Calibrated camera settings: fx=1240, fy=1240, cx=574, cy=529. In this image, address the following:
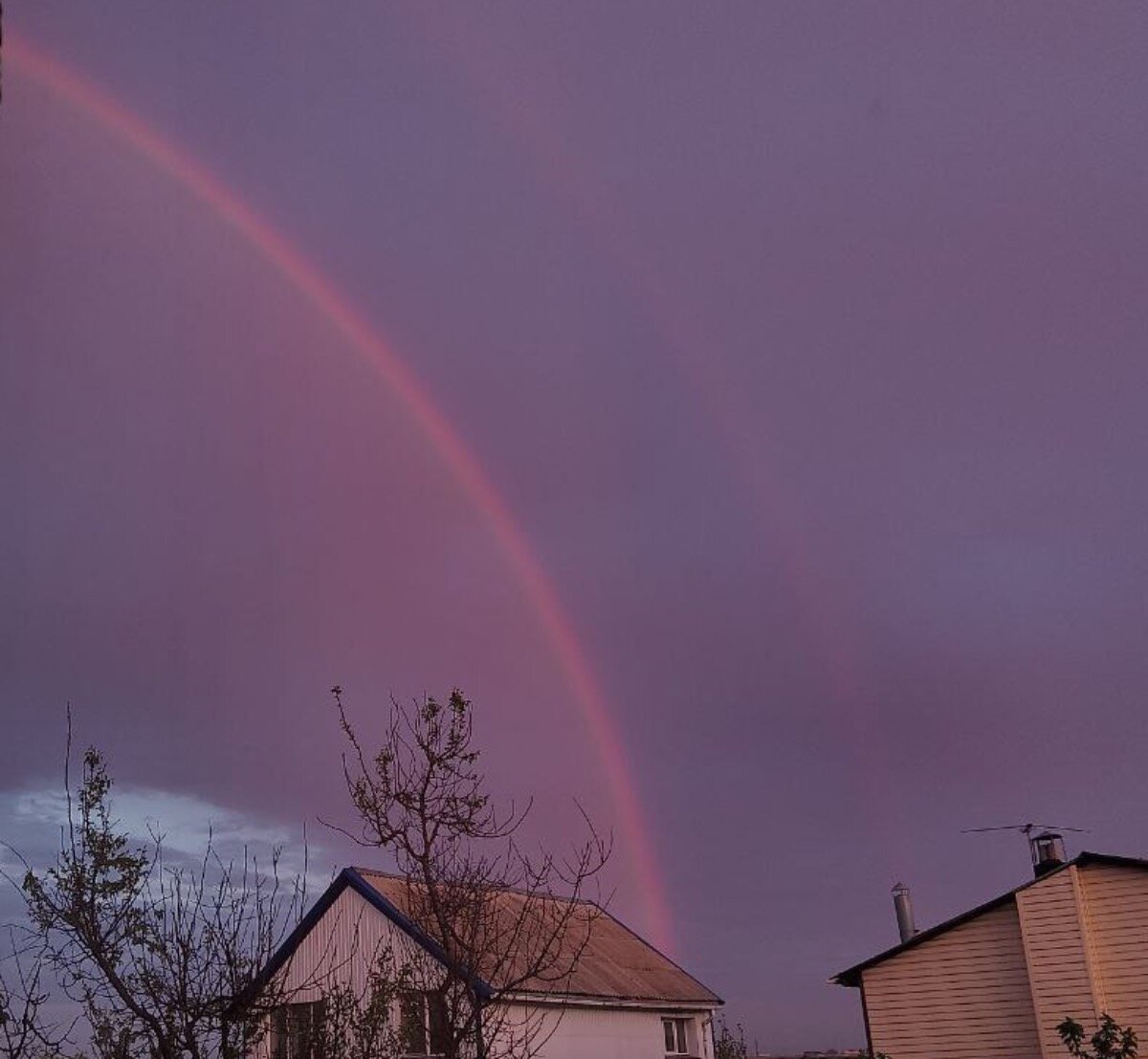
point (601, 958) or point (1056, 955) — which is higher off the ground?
point (601, 958)

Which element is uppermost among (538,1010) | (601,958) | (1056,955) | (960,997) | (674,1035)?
(601,958)

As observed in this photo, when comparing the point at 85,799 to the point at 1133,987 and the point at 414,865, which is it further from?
the point at 1133,987

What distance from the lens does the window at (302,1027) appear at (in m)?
11.5

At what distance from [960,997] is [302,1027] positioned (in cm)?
2145

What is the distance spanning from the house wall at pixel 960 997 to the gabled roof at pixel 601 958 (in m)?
7.09

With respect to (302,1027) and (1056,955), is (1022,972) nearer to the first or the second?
(1056,955)

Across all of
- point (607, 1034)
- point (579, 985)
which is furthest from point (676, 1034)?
point (579, 985)

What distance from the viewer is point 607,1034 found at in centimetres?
3275

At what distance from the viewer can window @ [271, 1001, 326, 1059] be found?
11.5 m

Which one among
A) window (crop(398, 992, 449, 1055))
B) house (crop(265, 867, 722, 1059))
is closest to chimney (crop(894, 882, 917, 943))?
house (crop(265, 867, 722, 1059))

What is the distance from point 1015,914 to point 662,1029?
11862 mm

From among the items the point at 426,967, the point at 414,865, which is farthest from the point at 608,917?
the point at 414,865

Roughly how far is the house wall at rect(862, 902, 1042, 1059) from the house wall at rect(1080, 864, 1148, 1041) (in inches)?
69.5

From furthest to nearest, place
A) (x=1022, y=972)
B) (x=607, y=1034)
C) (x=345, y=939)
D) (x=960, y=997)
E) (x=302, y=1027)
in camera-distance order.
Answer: (x=607, y=1034)
(x=345, y=939)
(x=960, y=997)
(x=1022, y=972)
(x=302, y=1027)
